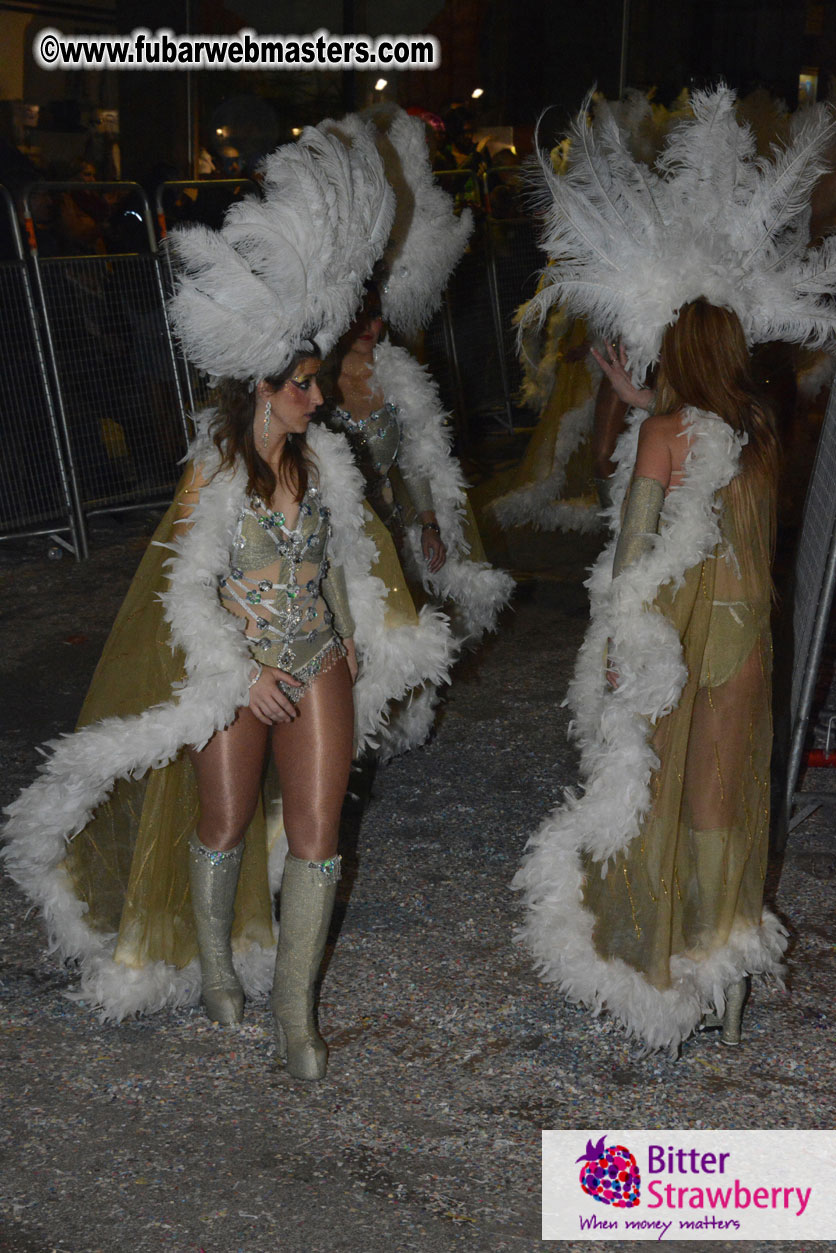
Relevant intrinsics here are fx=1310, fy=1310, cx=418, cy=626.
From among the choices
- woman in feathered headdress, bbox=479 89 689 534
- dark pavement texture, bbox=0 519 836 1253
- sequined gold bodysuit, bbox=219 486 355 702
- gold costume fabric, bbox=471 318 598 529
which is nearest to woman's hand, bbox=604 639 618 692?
sequined gold bodysuit, bbox=219 486 355 702

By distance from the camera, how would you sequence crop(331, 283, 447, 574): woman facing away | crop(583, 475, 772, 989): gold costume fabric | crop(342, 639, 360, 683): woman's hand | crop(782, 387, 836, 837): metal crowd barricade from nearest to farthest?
crop(583, 475, 772, 989): gold costume fabric, crop(342, 639, 360, 683): woman's hand, crop(782, 387, 836, 837): metal crowd barricade, crop(331, 283, 447, 574): woman facing away

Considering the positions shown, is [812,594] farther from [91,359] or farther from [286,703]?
[91,359]

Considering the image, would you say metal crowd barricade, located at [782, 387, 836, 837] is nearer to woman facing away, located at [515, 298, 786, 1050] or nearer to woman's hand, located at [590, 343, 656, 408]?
woman facing away, located at [515, 298, 786, 1050]

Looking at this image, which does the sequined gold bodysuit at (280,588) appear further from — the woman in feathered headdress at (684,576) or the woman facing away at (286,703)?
the woman in feathered headdress at (684,576)

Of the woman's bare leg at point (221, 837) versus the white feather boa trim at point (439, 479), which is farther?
the white feather boa trim at point (439, 479)

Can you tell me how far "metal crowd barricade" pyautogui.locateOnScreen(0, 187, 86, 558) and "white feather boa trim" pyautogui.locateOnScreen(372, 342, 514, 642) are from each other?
3.35 m

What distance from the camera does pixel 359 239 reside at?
3223 mm

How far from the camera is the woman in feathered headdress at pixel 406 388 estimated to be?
191 inches

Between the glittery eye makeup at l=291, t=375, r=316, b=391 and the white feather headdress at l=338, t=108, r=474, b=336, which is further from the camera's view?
the white feather headdress at l=338, t=108, r=474, b=336

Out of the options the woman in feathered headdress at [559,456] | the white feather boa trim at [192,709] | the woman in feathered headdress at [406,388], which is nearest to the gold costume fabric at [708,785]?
the white feather boa trim at [192,709]

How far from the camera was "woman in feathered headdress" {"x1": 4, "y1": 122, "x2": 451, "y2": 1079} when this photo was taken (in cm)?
308

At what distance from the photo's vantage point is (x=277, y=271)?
303 cm

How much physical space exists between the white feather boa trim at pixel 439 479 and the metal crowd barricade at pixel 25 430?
132 inches

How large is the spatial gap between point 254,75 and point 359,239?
9.63 metres
